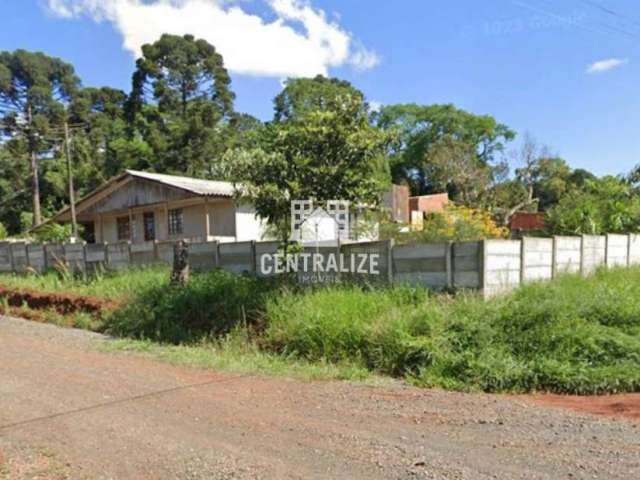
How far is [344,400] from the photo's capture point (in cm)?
511

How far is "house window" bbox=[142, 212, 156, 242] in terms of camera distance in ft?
73.7

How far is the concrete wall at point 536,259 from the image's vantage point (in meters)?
8.07

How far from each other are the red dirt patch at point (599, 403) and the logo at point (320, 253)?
370 cm

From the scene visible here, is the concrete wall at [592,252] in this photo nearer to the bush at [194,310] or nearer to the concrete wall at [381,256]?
the concrete wall at [381,256]

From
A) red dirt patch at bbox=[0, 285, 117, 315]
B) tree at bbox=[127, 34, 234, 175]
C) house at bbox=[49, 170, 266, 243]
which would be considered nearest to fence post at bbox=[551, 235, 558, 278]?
red dirt patch at bbox=[0, 285, 117, 315]

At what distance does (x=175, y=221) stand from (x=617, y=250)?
16423 millimetres

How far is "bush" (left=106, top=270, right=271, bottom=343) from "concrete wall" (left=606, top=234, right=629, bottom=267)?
7040 mm

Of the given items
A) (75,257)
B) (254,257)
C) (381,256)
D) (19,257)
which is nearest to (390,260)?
(381,256)

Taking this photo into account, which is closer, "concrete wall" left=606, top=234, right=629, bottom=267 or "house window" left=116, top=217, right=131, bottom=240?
"concrete wall" left=606, top=234, right=629, bottom=267

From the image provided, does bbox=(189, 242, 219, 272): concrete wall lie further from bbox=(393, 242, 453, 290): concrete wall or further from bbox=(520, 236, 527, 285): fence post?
bbox=(520, 236, 527, 285): fence post

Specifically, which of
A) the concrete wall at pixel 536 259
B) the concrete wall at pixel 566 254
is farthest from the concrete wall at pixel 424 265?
the concrete wall at pixel 566 254

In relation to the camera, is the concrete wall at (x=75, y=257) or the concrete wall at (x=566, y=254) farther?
the concrete wall at (x=75, y=257)

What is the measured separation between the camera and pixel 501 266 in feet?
25.1

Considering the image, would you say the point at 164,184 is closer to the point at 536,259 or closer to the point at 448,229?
the point at 448,229
